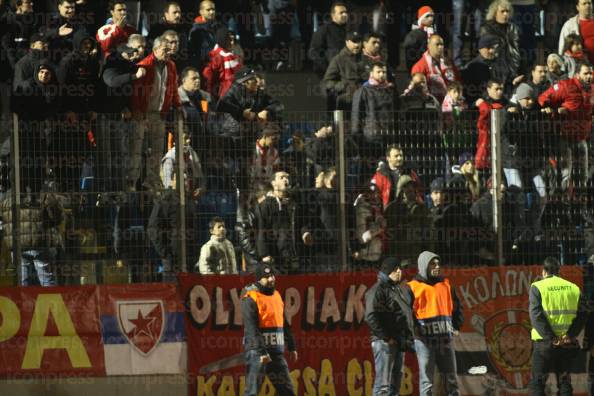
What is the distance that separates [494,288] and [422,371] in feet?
4.62

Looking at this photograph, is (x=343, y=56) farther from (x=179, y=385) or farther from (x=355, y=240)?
(x=179, y=385)

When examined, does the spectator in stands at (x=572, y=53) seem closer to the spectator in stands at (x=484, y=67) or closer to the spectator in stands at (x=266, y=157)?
the spectator in stands at (x=484, y=67)

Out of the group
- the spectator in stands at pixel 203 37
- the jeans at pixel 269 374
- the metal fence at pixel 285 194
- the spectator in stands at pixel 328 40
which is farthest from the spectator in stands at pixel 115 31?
the jeans at pixel 269 374

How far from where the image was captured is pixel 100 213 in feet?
50.9

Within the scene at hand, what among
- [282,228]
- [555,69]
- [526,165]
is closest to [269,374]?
[282,228]

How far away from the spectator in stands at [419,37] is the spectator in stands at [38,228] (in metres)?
6.03

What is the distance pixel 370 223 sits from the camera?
53.0 ft

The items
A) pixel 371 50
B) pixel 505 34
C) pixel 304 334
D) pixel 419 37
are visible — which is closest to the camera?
pixel 304 334

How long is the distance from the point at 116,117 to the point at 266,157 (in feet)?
5.59

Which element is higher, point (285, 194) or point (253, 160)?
point (253, 160)

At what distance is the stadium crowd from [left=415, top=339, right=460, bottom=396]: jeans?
3.35ft

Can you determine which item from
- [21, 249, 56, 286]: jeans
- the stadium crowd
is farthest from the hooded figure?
[21, 249, 56, 286]: jeans

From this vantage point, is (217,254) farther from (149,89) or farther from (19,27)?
(19,27)

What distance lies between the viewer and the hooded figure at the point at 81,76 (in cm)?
1606
